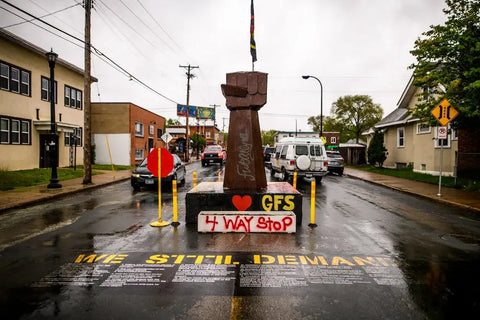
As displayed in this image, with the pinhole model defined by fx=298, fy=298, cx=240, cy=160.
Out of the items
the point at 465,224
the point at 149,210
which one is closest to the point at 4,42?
the point at 149,210

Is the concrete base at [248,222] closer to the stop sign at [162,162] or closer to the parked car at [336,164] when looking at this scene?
the stop sign at [162,162]

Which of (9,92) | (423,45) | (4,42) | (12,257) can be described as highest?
(4,42)

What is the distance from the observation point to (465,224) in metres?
7.63

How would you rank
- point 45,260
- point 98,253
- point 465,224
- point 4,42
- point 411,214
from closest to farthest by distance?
1. point 45,260
2. point 98,253
3. point 465,224
4. point 411,214
5. point 4,42

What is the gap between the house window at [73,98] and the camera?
79.6 feet

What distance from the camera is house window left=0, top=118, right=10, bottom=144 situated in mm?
17891

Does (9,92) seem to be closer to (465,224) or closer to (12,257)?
(12,257)

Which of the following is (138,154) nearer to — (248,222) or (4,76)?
(4,76)

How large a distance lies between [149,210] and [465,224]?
28.6 ft

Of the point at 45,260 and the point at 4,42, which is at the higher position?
the point at 4,42

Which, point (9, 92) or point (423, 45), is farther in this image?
point (9, 92)

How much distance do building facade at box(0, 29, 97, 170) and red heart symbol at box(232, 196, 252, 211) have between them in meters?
17.4

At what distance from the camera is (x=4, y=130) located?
18109mm

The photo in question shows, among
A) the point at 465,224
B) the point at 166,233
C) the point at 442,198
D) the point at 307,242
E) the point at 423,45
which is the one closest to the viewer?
the point at 307,242
